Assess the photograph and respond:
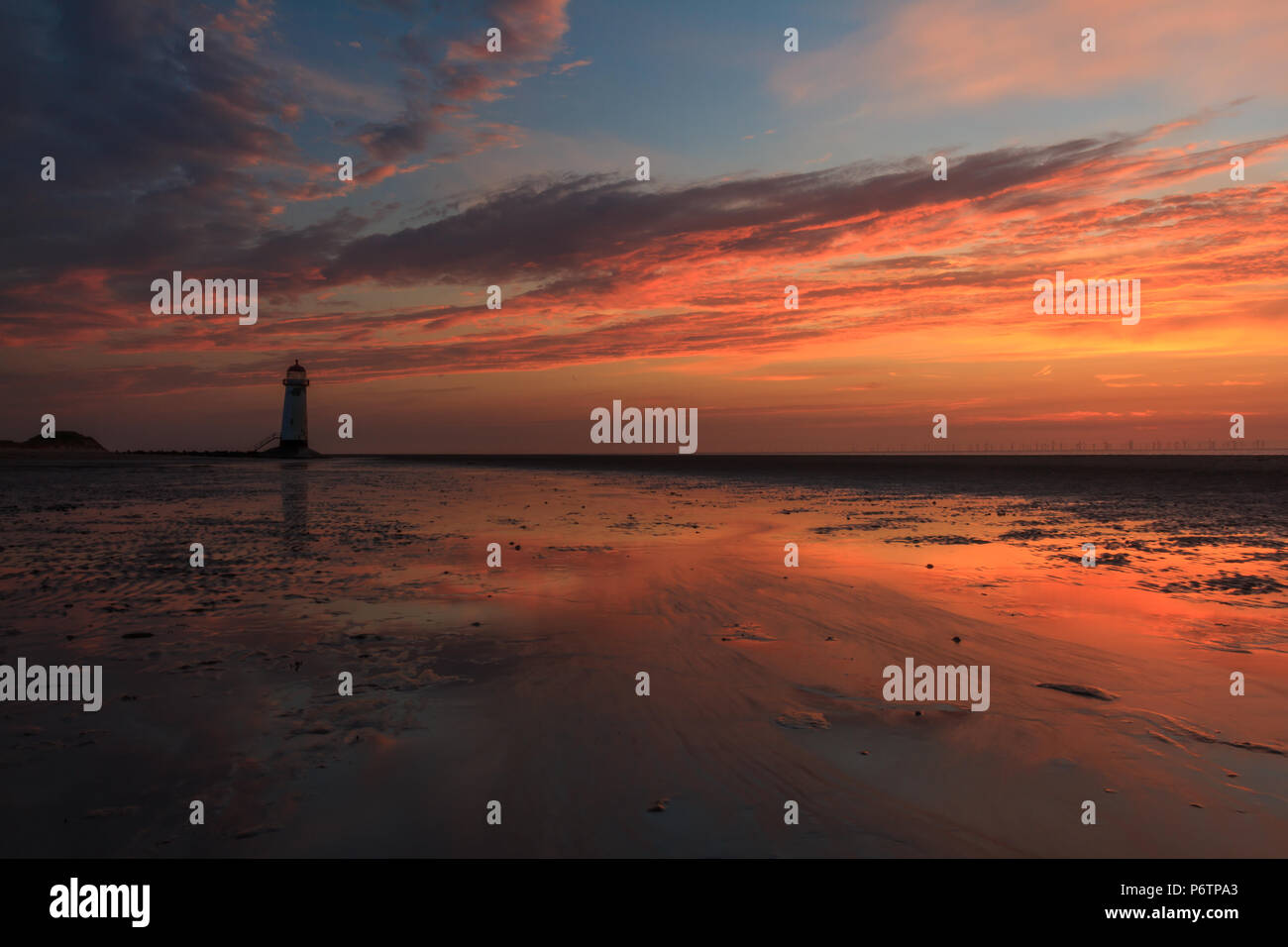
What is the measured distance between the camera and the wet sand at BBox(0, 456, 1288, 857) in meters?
4.48

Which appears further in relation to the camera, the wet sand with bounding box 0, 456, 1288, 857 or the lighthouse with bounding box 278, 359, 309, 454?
the lighthouse with bounding box 278, 359, 309, 454

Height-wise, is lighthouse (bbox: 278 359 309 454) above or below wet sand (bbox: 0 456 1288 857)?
above

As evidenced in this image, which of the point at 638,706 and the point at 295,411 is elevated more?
the point at 295,411

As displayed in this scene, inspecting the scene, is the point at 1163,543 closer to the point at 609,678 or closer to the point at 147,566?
the point at 609,678

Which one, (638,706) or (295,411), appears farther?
(295,411)

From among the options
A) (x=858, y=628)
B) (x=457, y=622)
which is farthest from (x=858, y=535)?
(x=457, y=622)

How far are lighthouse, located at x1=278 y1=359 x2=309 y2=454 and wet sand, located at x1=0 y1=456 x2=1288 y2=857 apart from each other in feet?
260

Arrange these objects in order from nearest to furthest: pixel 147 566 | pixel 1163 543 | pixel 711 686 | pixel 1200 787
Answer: pixel 1200 787 → pixel 711 686 → pixel 147 566 → pixel 1163 543

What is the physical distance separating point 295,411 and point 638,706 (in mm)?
96804

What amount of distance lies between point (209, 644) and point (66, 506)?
78.9 ft

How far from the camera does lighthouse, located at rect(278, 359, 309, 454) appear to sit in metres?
89.1

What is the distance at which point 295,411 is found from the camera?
92125 millimetres

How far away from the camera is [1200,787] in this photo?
5062 mm

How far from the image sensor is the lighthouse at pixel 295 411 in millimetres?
89062
